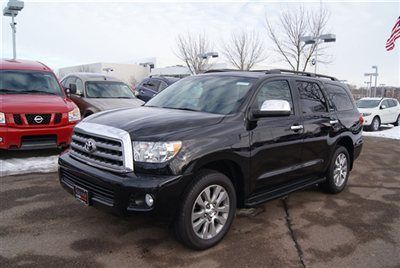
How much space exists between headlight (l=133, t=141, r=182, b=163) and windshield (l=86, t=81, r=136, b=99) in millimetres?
7110

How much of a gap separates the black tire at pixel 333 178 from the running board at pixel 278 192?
0.45 metres

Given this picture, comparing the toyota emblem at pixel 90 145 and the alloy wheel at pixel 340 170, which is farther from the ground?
the toyota emblem at pixel 90 145

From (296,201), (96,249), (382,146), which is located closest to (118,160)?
(96,249)

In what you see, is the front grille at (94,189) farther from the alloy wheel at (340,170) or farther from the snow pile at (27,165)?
the alloy wheel at (340,170)

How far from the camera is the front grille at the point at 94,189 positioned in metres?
3.58

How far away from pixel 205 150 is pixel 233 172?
0.63m

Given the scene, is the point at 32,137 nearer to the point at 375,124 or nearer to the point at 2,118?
the point at 2,118

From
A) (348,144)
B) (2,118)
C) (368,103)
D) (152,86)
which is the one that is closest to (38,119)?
(2,118)

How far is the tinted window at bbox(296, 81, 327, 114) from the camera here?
205 inches

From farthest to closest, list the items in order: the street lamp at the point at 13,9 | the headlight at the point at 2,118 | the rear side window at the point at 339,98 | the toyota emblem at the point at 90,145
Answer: the street lamp at the point at 13,9 → the headlight at the point at 2,118 → the rear side window at the point at 339,98 → the toyota emblem at the point at 90,145

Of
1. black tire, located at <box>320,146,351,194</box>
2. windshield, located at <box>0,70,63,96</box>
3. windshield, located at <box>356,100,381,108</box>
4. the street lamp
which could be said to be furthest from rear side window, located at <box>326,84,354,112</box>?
windshield, located at <box>356,100,381,108</box>

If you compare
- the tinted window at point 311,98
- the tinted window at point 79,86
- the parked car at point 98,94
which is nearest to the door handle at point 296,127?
the tinted window at point 311,98

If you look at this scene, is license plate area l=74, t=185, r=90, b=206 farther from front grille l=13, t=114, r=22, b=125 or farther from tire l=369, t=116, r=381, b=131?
tire l=369, t=116, r=381, b=131

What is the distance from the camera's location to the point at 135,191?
3.41 m
